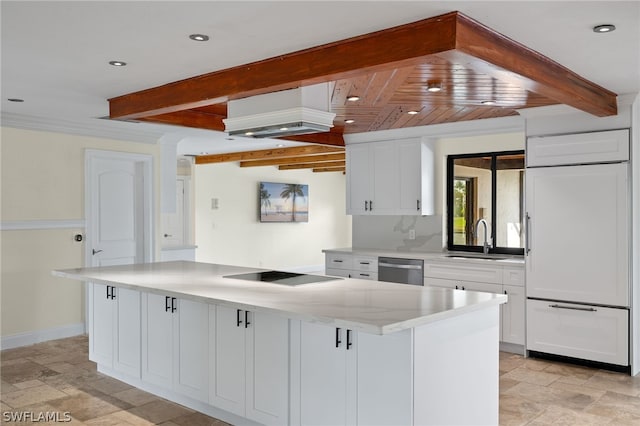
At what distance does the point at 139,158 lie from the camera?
21.0ft

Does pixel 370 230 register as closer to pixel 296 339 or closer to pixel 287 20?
pixel 296 339

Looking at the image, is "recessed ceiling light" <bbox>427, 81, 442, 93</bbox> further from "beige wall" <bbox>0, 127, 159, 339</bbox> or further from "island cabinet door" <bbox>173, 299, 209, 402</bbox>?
"beige wall" <bbox>0, 127, 159, 339</bbox>

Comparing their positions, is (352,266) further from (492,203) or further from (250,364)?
(250,364)

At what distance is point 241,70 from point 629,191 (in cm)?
324

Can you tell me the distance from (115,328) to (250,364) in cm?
158

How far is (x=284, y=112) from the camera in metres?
3.60

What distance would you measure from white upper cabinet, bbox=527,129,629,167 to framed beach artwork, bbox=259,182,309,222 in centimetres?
649

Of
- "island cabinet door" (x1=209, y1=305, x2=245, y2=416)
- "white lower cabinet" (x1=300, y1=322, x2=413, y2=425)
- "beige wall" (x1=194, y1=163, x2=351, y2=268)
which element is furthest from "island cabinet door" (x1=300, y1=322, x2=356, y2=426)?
"beige wall" (x1=194, y1=163, x2=351, y2=268)

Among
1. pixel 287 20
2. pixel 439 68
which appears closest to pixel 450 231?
pixel 439 68

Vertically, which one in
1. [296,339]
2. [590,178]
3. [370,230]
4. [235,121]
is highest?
[235,121]

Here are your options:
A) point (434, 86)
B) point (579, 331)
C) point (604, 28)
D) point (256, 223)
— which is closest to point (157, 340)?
point (434, 86)

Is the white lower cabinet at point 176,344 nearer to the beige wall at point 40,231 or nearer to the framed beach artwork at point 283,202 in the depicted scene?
the beige wall at point 40,231

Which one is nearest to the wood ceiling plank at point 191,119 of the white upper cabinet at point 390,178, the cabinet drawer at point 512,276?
the white upper cabinet at point 390,178

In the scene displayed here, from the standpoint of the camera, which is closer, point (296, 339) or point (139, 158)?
point (296, 339)
